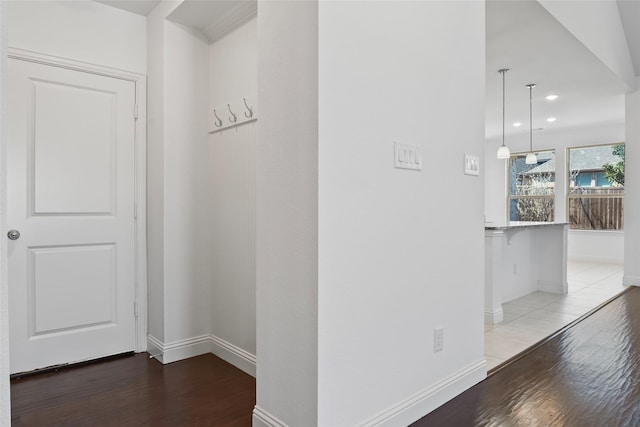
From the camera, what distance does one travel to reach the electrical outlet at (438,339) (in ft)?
6.72

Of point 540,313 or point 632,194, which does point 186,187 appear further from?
point 632,194

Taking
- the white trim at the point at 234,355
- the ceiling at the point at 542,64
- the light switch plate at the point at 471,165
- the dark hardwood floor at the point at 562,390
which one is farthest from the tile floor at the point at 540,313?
the ceiling at the point at 542,64

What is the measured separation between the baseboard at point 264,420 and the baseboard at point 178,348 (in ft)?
3.85

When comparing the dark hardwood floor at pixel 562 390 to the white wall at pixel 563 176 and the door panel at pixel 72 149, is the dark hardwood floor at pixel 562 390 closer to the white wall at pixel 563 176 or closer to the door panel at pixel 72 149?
the door panel at pixel 72 149

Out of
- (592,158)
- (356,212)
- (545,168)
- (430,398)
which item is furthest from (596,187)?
(356,212)

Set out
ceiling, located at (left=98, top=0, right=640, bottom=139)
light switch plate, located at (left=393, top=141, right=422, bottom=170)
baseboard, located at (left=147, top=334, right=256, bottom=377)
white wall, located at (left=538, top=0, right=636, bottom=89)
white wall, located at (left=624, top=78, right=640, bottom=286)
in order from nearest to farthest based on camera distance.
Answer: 1. light switch plate, located at (left=393, top=141, right=422, bottom=170)
2. baseboard, located at (left=147, top=334, right=256, bottom=377)
3. ceiling, located at (left=98, top=0, right=640, bottom=139)
4. white wall, located at (left=538, top=0, right=636, bottom=89)
5. white wall, located at (left=624, top=78, right=640, bottom=286)

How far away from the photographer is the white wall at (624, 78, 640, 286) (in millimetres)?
5285

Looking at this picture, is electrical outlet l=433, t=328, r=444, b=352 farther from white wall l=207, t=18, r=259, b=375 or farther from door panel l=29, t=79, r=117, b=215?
door panel l=29, t=79, r=117, b=215

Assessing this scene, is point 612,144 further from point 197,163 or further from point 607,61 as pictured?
point 197,163

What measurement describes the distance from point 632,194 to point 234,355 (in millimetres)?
5542

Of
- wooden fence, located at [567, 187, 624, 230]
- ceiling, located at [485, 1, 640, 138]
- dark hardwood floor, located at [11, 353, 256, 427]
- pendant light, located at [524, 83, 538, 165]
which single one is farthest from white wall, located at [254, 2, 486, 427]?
wooden fence, located at [567, 187, 624, 230]

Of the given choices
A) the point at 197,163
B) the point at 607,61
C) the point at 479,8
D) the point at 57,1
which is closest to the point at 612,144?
the point at 607,61

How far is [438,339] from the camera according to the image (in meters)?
2.07

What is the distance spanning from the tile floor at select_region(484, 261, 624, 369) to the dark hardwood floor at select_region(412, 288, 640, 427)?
15cm
